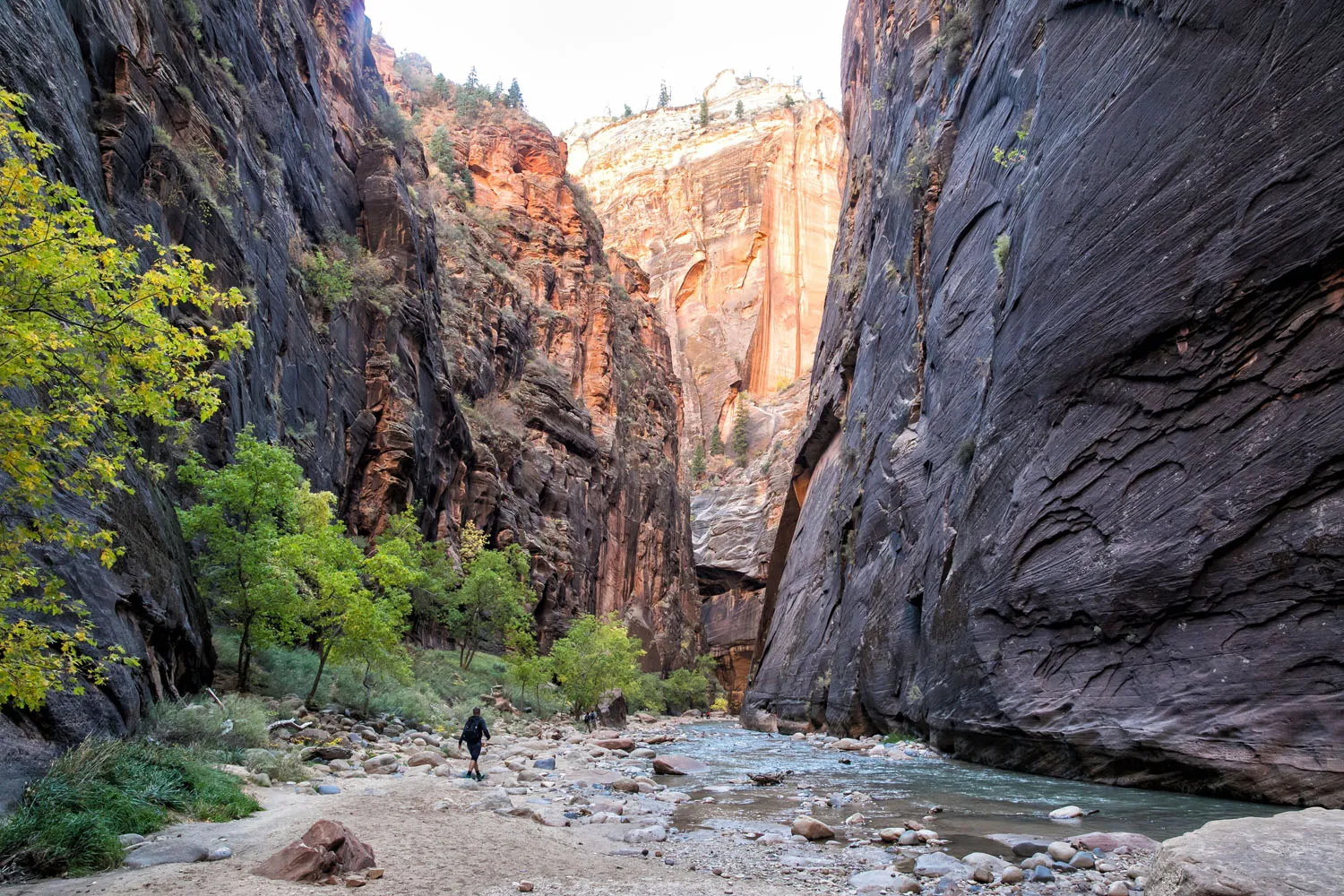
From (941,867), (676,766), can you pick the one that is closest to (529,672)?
(676,766)

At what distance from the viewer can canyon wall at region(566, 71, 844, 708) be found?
102 meters

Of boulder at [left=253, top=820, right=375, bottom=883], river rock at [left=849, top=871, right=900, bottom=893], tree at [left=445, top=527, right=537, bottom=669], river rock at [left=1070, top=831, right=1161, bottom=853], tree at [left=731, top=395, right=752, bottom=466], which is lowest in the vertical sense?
boulder at [left=253, top=820, right=375, bottom=883]

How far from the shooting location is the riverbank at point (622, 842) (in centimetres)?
642

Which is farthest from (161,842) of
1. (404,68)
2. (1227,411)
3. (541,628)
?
(404,68)

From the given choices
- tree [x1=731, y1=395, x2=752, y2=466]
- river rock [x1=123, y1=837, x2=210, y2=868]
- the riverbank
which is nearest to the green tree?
the riverbank

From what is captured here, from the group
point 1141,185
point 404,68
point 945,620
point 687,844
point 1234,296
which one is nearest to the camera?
point 687,844

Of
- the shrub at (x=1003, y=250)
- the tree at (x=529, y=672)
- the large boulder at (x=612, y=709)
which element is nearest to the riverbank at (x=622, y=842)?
the shrub at (x=1003, y=250)

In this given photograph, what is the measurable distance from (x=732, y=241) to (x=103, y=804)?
110 metres

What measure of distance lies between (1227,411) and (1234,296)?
1.57 meters

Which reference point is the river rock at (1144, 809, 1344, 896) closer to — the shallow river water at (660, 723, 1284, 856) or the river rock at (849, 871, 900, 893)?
the river rock at (849, 871, 900, 893)

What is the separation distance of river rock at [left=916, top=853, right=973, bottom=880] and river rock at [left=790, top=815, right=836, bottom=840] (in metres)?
1.45

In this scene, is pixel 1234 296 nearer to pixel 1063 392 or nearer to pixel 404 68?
pixel 1063 392

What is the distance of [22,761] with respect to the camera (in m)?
6.38

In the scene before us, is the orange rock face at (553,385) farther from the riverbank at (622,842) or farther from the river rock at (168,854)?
the river rock at (168,854)
